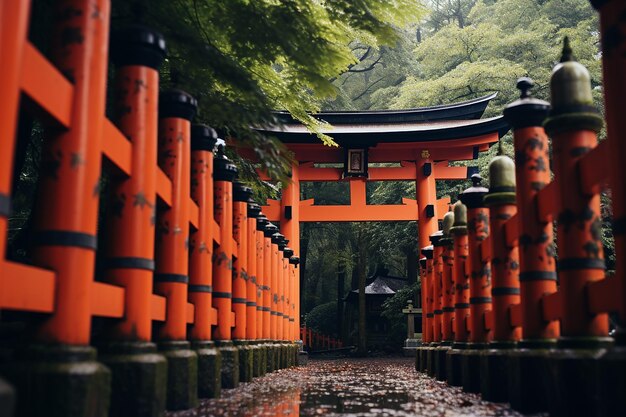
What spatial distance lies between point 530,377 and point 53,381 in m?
3.41

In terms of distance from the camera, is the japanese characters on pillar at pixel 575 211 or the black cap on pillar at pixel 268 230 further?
the black cap on pillar at pixel 268 230

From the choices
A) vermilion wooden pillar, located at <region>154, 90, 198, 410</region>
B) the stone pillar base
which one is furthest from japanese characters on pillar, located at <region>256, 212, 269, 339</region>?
the stone pillar base

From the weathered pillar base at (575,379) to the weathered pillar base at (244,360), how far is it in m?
5.05

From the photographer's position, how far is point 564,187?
4.20 meters

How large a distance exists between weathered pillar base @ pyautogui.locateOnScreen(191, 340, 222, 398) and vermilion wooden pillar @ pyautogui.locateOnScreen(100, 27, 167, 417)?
61.2 inches

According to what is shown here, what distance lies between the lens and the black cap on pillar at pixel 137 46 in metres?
4.42

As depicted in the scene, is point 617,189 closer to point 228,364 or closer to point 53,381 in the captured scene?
point 53,381

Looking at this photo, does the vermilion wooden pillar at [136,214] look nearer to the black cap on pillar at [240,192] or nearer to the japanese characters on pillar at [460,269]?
the black cap on pillar at [240,192]

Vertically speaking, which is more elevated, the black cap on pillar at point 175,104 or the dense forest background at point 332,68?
the dense forest background at point 332,68

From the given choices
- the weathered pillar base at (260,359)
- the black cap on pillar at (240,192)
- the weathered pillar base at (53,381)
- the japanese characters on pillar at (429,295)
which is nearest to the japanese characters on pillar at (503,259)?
the weathered pillar base at (53,381)

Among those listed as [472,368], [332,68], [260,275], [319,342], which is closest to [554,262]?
[472,368]

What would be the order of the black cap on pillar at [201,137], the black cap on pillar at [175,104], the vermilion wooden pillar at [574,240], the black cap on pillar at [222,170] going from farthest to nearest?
the black cap on pillar at [222,170], the black cap on pillar at [201,137], the black cap on pillar at [175,104], the vermilion wooden pillar at [574,240]

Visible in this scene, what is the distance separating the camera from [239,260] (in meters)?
9.17

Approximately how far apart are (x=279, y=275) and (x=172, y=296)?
370 inches
